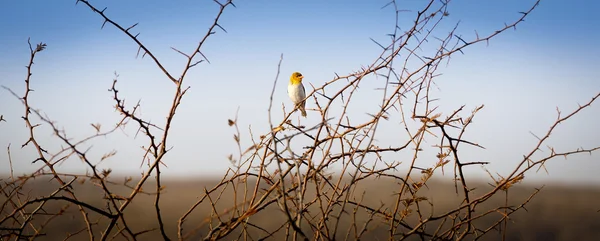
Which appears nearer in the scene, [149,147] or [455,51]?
[149,147]

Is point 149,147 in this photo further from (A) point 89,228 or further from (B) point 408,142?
(B) point 408,142

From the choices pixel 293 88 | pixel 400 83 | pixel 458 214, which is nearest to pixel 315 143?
pixel 400 83

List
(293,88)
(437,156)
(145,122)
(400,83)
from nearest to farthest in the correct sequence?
1. (145,122)
2. (400,83)
3. (437,156)
4. (293,88)

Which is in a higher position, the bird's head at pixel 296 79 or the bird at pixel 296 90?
the bird's head at pixel 296 79

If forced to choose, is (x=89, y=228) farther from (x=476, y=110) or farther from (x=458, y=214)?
(x=476, y=110)

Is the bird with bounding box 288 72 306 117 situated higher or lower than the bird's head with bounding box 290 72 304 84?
lower

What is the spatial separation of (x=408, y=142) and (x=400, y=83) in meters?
0.31

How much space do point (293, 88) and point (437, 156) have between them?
4276mm

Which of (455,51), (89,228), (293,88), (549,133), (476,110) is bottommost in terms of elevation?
(89,228)

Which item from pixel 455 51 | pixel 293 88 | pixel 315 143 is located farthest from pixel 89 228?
pixel 293 88

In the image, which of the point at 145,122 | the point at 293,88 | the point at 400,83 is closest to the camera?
the point at 145,122

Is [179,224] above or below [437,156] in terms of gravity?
below

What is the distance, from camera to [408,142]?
7.56 feet

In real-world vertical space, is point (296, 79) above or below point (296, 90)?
above
